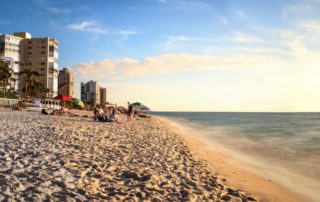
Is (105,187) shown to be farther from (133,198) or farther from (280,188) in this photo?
(280,188)

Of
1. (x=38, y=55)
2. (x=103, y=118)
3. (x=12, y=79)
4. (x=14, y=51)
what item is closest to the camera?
(x=103, y=118)

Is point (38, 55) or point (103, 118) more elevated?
point (38, 55)

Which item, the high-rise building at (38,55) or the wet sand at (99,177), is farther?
the high-rise building at (38,55)

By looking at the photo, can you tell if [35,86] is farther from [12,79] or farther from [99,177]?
[99,177]

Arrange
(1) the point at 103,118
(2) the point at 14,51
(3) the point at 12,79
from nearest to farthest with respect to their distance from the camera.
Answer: (1) the point at 103,118 < (3) the point at 12,79 < (2) the point at 14,51

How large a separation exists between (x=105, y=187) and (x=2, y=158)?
10.5ft

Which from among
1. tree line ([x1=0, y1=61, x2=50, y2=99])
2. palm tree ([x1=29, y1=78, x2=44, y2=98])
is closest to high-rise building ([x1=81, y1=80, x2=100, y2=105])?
tree line ([x1=0, y1=61, x2=50, y2=99])

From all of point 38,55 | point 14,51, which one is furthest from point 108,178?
point 14,51

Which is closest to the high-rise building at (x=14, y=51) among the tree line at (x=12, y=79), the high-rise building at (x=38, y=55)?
the high-rise building at (x=38, y=55)

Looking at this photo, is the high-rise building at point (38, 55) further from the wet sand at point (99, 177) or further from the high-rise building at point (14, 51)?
the wet sand at point (99, 177)

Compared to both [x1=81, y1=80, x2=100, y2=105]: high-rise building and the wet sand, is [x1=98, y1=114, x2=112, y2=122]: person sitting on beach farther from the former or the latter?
[x1=81, y1=80, x2=100, y2=105]: high-rise building

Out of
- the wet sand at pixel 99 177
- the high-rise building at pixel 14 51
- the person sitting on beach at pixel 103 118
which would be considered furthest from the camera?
the high-rise building at pixel 14 51

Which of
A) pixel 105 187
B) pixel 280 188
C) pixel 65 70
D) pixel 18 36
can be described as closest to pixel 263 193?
pixel 280 188

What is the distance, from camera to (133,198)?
5340 millimetres
